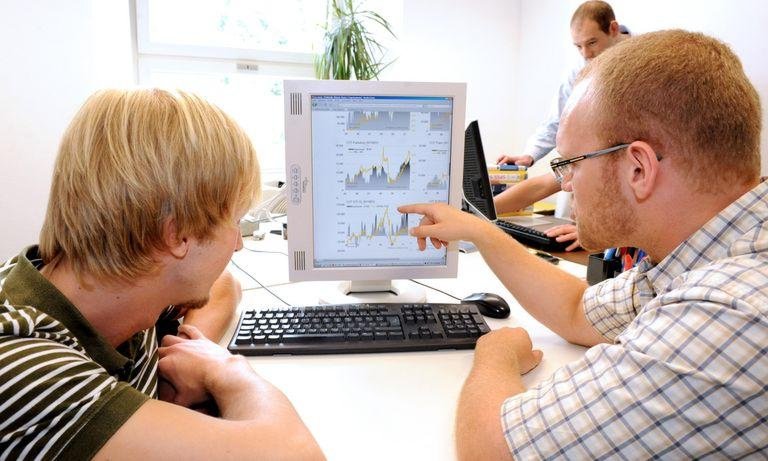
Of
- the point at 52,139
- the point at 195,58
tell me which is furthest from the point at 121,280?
the point at 195,58

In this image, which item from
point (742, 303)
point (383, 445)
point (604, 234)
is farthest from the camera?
point (604, 234)

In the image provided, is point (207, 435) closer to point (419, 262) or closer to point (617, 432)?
point (617, 432)

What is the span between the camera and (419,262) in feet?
3.81

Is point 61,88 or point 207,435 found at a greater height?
point 61,88

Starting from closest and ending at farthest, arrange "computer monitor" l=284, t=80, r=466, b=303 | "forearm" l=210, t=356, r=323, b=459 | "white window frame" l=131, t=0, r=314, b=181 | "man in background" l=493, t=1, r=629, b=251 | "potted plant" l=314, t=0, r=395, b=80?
1. "forearm" l=210, t=356, r=323, b=459
2. "computer monitor" l=284, t=80, r=466, b=303
3. "man in background" l=493, t=1, r=629, b=251
4. "white window frame" l=131, t=0, r=314, b=181
5. "potted plant" l=314, t=0, r=395, b=80

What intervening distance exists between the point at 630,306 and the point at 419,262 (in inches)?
16.7

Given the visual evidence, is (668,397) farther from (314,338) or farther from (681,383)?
(314,338)

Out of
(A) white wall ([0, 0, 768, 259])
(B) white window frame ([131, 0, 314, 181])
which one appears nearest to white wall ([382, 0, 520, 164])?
(A) white wall ([0, 0, 768, 259])

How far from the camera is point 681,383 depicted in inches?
21.6

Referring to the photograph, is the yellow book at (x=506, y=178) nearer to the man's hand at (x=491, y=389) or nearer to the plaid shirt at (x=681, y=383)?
the man's hand at (x=491, y=389)

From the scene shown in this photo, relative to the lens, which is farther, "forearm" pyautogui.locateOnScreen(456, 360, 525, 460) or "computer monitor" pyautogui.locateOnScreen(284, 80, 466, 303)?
"computer monitor" pyautogui.locateOnScreen(284, 80, 466, 303)

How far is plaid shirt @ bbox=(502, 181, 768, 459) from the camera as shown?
54cm

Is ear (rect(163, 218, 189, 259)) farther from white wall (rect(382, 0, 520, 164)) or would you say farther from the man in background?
white wall (rect(382, 0, 520, 164))

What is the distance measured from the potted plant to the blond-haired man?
2449 millimetres
